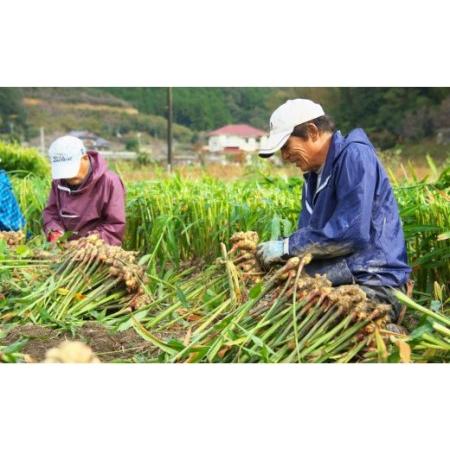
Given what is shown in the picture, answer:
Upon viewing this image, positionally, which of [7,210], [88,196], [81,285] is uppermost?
[88,196]

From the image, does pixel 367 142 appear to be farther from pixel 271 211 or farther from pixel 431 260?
pixel 271 211

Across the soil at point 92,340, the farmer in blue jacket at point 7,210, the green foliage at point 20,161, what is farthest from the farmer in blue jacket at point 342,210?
the green foliage at point 20,161

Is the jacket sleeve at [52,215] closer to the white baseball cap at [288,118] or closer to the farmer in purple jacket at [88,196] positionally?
the farmer in purple jacket at [88,196]

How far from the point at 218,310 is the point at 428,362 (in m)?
0.73

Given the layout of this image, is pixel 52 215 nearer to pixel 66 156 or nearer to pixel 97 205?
pixel 97 205

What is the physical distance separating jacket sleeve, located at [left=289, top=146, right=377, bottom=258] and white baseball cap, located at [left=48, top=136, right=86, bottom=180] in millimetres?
1534

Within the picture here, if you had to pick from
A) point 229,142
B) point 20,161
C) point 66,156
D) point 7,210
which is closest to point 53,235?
point 66,156

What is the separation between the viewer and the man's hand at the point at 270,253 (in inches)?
97.3

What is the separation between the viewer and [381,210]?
2.43 metres

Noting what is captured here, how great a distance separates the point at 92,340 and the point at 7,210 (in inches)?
67.9

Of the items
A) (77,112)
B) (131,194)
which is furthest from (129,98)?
(131,194)

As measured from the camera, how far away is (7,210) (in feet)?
13.3

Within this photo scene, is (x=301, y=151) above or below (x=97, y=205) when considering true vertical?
above

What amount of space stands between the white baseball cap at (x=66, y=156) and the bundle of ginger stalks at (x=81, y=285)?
0.57m
